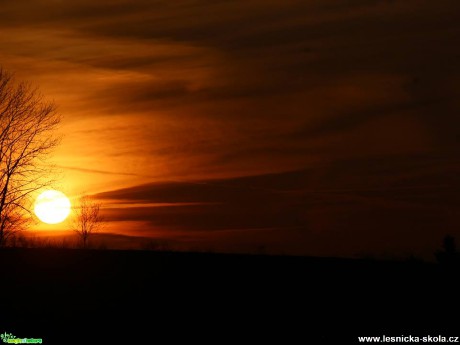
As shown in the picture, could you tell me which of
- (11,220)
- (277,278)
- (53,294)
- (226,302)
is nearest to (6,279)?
(53,294)

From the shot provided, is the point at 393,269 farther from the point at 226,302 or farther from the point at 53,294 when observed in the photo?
the point at 53,294

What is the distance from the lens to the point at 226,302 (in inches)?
1090

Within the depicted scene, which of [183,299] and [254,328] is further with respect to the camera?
[183,299]

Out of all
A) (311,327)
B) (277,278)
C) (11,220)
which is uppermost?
(11,220)

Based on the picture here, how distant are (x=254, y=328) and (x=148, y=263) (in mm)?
6200

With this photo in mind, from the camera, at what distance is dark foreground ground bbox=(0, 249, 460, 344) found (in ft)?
82.9

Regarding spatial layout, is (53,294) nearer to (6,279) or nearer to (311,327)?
(6,279)

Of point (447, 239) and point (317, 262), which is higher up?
point (447, 239)

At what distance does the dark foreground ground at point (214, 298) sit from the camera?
25.3 meters

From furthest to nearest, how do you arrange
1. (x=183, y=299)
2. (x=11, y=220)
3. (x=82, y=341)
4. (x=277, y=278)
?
(x=11, y=220) < (x=277, y=278) < (x=183, y=299) < (x=82, y=341)

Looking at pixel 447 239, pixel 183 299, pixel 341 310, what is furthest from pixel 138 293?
pixel 447 239

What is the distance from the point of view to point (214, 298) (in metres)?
28.0

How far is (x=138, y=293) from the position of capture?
27891mm

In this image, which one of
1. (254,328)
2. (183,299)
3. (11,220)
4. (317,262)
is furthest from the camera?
(11,220)
